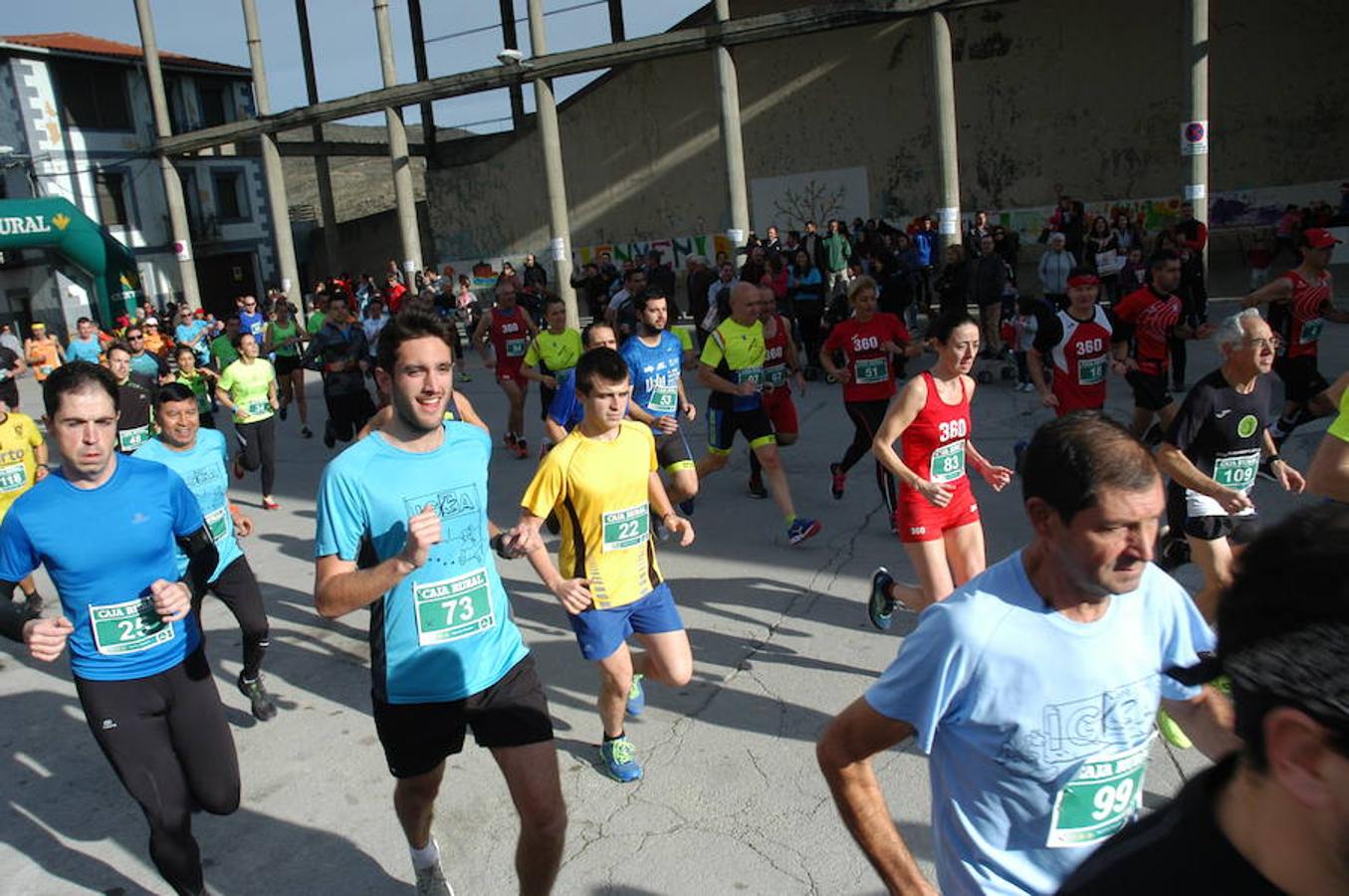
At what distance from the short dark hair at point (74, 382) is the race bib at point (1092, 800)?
10.6ft

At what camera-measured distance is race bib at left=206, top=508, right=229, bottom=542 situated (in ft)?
17.4

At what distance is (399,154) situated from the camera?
2350cm

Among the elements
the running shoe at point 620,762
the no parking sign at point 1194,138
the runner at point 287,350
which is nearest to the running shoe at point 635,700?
the running shoe at point 620,762

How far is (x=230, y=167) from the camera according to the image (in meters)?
37.2

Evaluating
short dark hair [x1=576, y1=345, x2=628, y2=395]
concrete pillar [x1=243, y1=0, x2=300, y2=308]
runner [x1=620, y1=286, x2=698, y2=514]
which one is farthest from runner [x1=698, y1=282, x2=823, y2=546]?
concrete pillar [x1=243, y1=0, x2=300, y2=308]

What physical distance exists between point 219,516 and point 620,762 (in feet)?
8.50

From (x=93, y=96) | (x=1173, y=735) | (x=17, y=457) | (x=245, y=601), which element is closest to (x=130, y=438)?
(x=17, y=457)

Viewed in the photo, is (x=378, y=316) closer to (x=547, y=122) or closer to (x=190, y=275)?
(x=547, y=122)

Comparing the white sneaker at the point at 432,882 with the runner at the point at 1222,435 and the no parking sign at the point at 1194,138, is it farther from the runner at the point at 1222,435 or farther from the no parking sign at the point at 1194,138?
the no parking sign at the point at 1194,138

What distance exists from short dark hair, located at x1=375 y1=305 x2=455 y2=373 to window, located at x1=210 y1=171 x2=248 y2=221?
123ft

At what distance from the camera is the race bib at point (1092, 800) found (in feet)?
6.59

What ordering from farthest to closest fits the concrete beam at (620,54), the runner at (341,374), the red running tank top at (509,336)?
the concrete beam at (620,54) → the red running tank top at (509,336) → the runner at (341,374)

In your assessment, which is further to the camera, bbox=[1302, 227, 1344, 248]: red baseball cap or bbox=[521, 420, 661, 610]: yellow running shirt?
bbox=[1302, 227, 1344, 248]: red baseball cap

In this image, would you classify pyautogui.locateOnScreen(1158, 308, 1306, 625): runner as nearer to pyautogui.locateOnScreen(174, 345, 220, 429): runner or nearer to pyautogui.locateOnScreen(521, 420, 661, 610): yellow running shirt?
pyautogui.locateOnScreen(521, 420, 661, 610): yellow running shirt
